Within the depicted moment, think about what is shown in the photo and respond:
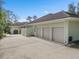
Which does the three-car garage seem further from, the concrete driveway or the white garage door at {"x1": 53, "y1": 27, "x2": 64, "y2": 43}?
the concrete driveway

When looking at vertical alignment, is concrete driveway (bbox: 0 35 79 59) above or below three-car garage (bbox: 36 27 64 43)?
below

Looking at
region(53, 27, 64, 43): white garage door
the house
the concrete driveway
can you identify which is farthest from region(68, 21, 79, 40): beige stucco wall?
the concrete driveway

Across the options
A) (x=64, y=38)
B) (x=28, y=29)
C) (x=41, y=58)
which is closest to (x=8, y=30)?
(x=28, y=29)

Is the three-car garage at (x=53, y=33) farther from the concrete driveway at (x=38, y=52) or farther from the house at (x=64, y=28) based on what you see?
the concrete driveway at (x=38, y=52)

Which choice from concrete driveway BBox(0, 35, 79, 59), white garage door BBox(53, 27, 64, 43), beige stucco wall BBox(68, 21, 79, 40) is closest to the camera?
concrete driveway BBox(0, 35, 79, 59)

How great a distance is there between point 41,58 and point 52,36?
1120 centimetres

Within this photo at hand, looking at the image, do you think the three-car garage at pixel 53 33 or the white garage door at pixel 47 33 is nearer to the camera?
the three-car garage at pixel 53 33

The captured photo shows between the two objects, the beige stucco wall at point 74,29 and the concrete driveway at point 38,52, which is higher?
the beige stucco wall at point 74,29

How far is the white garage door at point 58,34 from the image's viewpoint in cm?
1632

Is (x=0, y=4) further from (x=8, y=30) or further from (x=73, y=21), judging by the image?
(x=8, y=30)

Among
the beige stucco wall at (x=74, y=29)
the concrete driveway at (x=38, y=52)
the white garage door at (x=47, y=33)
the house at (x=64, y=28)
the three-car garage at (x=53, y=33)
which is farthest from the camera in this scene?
the white garage door at (x=47, y=33)

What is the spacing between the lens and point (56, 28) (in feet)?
59.1

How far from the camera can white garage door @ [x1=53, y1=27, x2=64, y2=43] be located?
1632 cm

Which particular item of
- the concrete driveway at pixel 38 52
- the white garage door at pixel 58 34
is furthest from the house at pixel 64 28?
the concrete driveway at pixel 38 52
